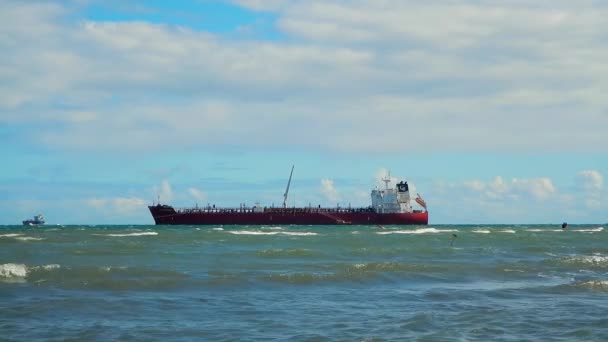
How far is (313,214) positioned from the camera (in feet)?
297

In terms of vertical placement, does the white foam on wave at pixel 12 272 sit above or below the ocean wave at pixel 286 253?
below

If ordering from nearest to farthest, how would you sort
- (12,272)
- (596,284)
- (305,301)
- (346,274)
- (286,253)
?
(305,301) < (596,284) < (12,272) < (346,274) < (286,253)

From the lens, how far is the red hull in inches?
3469

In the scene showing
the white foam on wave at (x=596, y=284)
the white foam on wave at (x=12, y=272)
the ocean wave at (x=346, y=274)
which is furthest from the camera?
the white foam on wave at (x=12, y=272)

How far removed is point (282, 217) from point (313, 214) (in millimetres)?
4061

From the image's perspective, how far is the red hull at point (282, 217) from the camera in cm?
8812

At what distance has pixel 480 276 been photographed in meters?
21.1

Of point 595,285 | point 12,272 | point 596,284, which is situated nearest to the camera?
point 595,285

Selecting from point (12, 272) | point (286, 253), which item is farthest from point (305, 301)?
point (286, 253)

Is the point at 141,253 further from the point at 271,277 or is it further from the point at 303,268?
the point at 271,277

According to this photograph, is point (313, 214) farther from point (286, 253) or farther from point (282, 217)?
point (286, 253)

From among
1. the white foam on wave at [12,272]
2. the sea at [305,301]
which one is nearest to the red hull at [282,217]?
the sea at [305,301]

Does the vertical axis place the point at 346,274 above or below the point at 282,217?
below

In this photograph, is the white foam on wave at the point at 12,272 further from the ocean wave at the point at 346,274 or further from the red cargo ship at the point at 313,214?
the red cargo ship at the point at 313,214
